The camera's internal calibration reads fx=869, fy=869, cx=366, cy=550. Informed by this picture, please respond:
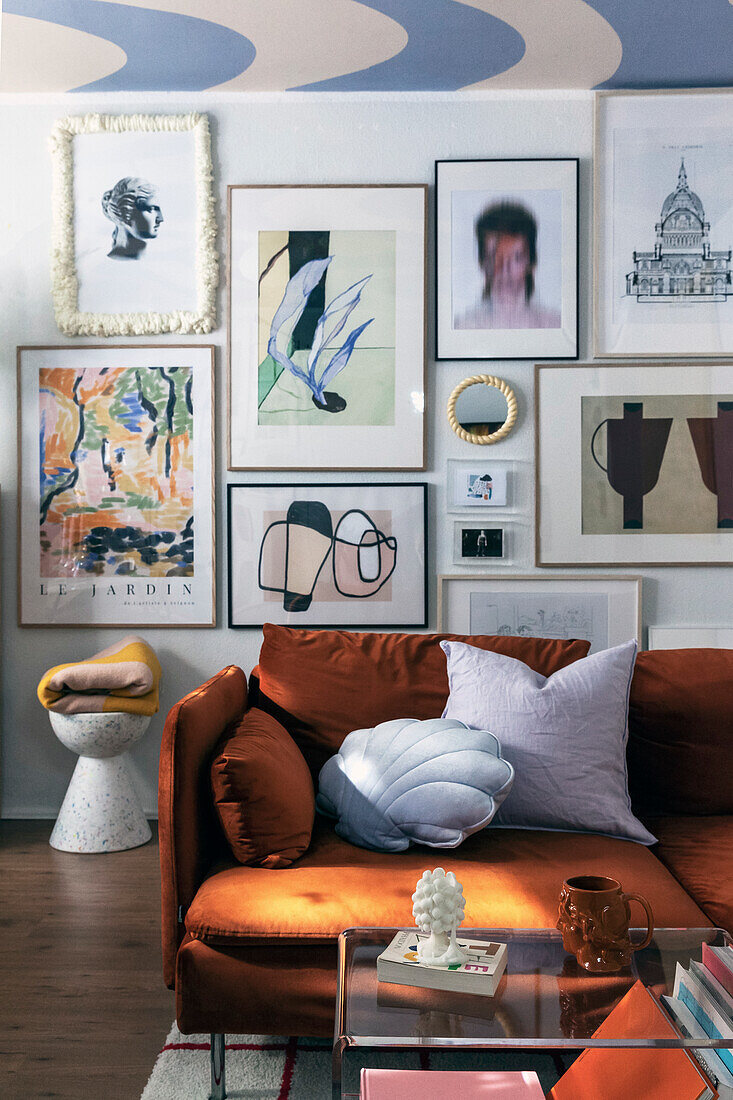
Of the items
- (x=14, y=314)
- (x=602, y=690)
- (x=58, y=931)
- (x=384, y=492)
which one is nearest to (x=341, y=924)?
(x=602, y=690)

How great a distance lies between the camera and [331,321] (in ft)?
10.7

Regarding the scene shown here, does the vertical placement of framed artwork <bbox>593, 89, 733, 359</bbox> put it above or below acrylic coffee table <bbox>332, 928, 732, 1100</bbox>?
above

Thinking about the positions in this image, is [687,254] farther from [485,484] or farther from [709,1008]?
[709,1008]

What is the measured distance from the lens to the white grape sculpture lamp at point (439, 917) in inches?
50.0

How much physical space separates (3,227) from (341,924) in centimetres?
293

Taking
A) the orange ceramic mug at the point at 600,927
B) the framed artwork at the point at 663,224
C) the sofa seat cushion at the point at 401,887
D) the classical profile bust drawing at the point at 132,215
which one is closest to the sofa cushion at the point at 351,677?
the sofa seat cushion at the point at 401,887

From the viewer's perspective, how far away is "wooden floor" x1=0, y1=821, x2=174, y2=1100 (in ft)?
5.67

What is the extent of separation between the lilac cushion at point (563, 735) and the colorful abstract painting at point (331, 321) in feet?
5.03

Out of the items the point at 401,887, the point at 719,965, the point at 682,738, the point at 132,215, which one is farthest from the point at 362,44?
the point at 719,965

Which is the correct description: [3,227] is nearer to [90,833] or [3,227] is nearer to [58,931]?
[90,833]

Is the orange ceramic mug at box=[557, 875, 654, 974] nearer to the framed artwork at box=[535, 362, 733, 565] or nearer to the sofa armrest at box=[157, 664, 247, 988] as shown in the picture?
the sofa armrest at box=[157, 664, 247, 988]

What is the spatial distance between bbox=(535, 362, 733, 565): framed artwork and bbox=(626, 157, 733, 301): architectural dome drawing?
29cm

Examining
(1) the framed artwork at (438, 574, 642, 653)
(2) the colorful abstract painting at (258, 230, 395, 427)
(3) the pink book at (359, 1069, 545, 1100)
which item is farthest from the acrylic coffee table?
(2) the colorful abstract painting at (258, 230, 395, 427)

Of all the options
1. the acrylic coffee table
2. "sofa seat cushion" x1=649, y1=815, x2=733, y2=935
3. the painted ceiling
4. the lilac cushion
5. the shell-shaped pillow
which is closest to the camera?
the acrylic coffee table
